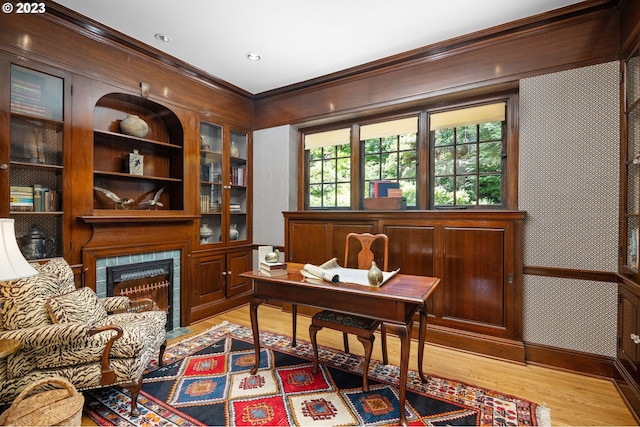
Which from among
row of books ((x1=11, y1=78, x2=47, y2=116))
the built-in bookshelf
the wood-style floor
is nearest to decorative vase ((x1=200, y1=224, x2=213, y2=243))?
the built-in bookshelf

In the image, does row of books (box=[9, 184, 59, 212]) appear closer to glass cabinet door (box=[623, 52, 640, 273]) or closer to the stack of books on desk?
the stack of books on desk

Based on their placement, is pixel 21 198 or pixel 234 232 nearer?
pixel 21 198

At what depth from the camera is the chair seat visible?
2191 mm

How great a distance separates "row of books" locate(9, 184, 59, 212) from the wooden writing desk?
71.0 inches

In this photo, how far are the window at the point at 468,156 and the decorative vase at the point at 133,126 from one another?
10.3 feet

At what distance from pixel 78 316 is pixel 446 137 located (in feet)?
11.8

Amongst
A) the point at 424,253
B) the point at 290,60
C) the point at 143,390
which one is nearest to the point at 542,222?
the point at 424,253

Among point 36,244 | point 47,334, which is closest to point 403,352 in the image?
point 47,334

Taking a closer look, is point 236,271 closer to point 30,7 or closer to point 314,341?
point 314,341

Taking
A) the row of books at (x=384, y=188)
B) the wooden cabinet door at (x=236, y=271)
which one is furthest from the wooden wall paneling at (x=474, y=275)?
the wooden cabinet door at (x=236, y=271)

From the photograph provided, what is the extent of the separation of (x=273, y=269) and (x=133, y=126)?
223 cm

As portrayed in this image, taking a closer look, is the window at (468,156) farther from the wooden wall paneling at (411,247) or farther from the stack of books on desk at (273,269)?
the stack of books on desk at (273,269)

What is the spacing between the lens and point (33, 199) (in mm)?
2533

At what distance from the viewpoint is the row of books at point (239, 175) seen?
4.34 metres
